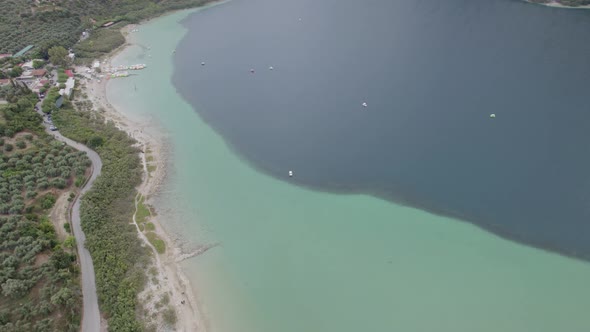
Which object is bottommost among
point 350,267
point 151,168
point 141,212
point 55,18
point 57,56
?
point 350,267

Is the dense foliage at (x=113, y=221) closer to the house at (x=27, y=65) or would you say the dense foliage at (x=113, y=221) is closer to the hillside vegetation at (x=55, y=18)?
the house at (x=27, y=65)

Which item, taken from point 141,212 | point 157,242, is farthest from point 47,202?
point 157,242

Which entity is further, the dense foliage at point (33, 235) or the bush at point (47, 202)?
the bush at point (47, 202)

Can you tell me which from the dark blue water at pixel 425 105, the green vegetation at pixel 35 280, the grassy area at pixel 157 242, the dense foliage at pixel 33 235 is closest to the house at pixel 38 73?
the dense foliage at pixel 33 235

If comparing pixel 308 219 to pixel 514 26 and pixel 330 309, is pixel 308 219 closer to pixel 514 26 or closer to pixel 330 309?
pixel 330 309

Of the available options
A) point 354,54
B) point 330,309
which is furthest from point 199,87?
point 330,309

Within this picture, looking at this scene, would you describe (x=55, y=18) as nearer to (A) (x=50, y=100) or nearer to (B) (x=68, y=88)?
(B) (x=68, y=88)

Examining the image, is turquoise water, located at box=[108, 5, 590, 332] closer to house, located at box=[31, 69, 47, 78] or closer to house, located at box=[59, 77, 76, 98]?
house, located at box=[59, 77, 76, 98]
